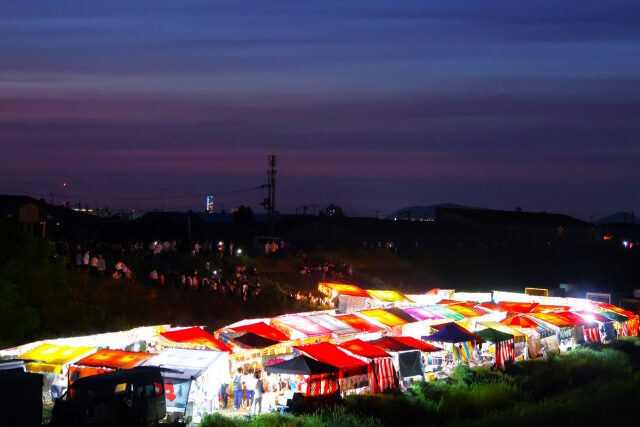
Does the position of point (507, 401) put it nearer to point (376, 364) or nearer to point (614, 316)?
point (376, 364)

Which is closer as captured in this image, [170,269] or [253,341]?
[253,341]

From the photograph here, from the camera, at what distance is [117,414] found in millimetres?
16219

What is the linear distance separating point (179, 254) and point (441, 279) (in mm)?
20412

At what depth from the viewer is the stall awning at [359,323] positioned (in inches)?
987

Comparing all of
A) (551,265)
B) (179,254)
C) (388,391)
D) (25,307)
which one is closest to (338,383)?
(388,391)

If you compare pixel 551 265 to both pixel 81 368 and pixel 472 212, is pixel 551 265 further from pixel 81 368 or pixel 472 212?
pixel 81 368

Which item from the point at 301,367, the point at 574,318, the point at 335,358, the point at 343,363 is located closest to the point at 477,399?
the point at 343,363

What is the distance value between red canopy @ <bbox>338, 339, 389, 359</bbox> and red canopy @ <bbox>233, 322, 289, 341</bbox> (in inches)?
69.8

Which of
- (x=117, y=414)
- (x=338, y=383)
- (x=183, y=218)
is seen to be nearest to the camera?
(x=117, y=414)

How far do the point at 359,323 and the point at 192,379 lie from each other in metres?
8.24

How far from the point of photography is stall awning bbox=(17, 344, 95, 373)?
19203 mm

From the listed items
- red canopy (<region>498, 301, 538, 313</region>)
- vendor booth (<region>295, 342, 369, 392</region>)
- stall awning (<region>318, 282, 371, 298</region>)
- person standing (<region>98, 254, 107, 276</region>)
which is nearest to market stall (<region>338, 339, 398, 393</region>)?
vendor booth (<region>295, 342, 369, 392</region>)

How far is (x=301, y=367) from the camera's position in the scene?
63.9 feet

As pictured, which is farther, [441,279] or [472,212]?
[472,212]
